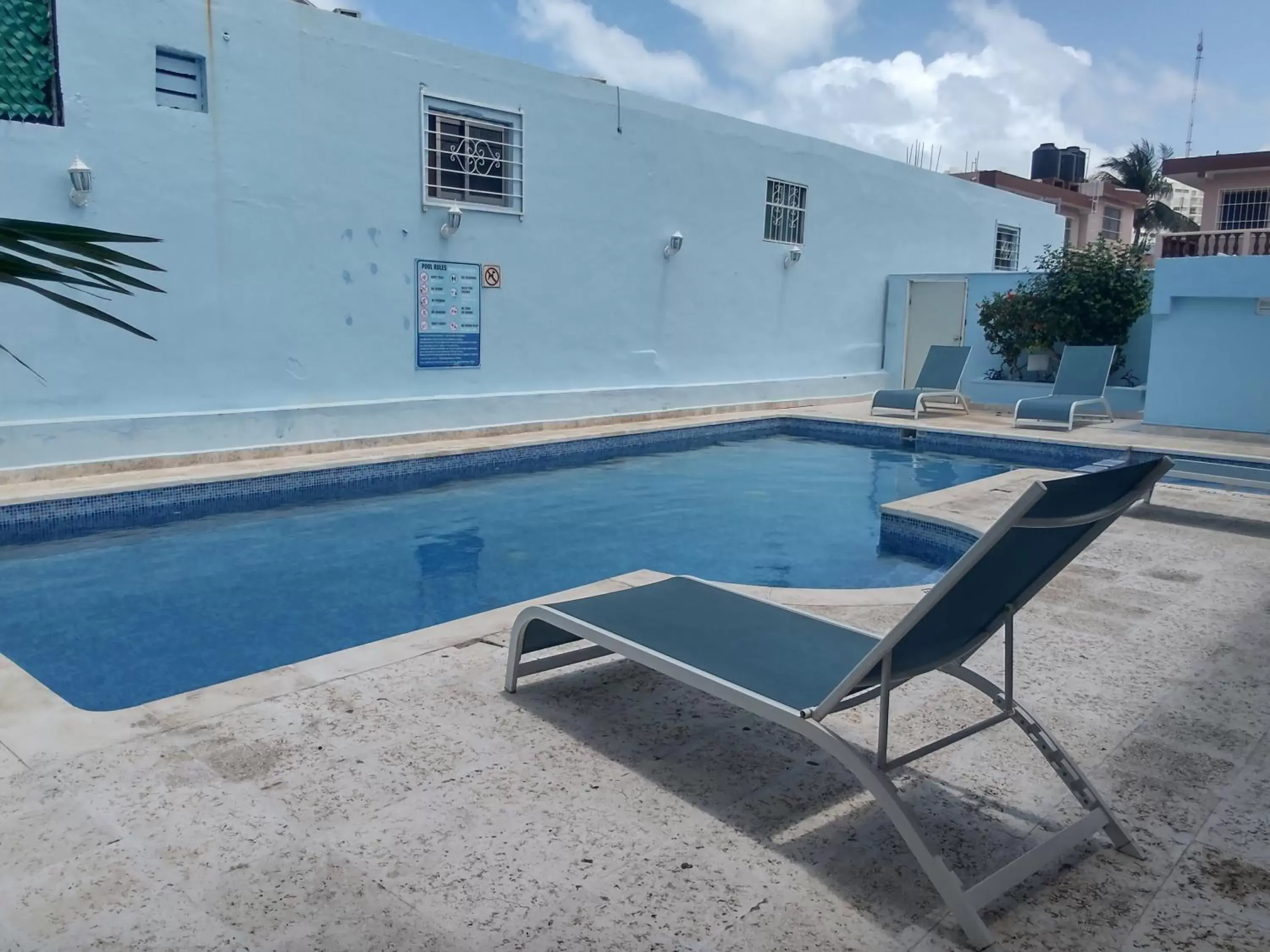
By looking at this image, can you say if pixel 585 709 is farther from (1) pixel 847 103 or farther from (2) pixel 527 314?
(1) pixel 847 103

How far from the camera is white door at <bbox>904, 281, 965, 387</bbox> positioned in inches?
643

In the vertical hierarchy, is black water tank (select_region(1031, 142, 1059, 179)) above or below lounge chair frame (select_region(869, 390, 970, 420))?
above

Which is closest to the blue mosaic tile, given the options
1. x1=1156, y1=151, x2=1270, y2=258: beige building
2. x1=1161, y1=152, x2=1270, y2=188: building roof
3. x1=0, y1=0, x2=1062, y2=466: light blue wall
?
x1=0, y1=0, x2=1062, y2=466: light blue wall

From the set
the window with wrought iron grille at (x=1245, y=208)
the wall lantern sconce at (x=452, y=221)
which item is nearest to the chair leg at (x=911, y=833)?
the wall lantern sconce at (x=452, y=221)

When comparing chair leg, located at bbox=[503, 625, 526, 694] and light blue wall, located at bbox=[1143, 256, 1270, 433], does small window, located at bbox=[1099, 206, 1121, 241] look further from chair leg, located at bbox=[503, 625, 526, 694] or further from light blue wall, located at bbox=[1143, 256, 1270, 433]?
chair leg, located at bbox=[503, 625, 526, 694]

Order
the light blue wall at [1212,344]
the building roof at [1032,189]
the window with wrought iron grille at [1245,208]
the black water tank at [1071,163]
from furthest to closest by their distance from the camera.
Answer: the black water tank at [1071,163] < the building roof at [1032,189] < the window with wrought iron grille at [1245,208] < the light blue wall at [1212,344]

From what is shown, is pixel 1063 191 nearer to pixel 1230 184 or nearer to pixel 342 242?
pixel 1230 184

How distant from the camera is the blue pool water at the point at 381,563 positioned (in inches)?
187

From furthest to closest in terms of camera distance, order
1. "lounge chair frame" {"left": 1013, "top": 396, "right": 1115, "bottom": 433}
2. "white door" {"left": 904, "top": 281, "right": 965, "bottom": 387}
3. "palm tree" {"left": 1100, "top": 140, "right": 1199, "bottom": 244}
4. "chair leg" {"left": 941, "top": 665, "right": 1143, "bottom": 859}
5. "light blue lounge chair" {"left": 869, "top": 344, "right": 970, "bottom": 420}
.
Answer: "palm tree" {"left": 1100, "top": 140, "right": 1199, "bottom": 244}
"white door" {"left": 904, "top": 281, "right": 965, "bottom": 387}
"light blue lounge chair" {"left": 869, "top": 344, "right": 970, "bottom": 420}
"lounge chair frame" {"left": 1013, "top": 396, "right": 1115, "bottom": 433}
"chair leg" {"left": 941, "top": 665, "right": 1143, "bottom": 859}

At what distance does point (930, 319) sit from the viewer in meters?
16.9

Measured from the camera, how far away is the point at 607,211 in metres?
12.1

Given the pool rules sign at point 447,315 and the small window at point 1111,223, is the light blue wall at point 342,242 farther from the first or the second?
the small window at point 1111,223

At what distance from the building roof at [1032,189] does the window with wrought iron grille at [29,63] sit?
18.8m

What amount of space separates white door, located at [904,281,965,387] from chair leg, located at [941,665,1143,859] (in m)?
14.5
